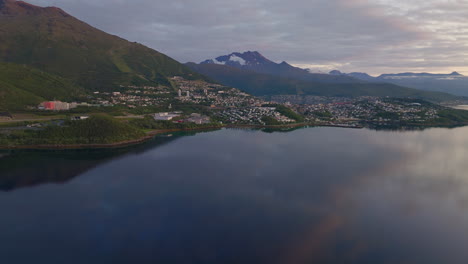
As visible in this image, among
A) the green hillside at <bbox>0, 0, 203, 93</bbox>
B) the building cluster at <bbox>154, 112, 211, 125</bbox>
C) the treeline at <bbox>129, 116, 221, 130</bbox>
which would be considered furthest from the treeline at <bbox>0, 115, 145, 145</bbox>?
the green hillside at <bbox>0, 0, 203, 93</bbox>

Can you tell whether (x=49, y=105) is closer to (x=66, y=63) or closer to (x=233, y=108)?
(x=233, y=108)

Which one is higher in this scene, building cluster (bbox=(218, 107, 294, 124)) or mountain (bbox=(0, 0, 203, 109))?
mountain (bbox=(0, 0, 203, 109))

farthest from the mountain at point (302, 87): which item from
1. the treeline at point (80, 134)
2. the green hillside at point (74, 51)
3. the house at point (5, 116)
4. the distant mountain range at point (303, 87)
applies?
the house at point (5, 116)

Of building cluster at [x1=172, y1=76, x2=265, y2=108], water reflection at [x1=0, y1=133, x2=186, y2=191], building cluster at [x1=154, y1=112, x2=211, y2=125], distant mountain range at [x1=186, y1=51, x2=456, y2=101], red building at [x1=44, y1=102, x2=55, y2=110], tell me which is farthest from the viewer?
distant mountain range at [x1=186, y1=51, x2=456, y2=101]

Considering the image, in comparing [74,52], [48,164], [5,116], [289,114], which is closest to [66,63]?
[74,52]

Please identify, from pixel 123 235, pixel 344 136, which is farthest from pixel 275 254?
pixel 344 136

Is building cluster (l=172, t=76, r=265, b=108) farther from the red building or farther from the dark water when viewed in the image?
the dark water

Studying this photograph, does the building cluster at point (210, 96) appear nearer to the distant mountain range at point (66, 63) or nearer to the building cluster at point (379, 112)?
the distant mountain range at point (66, 63)
